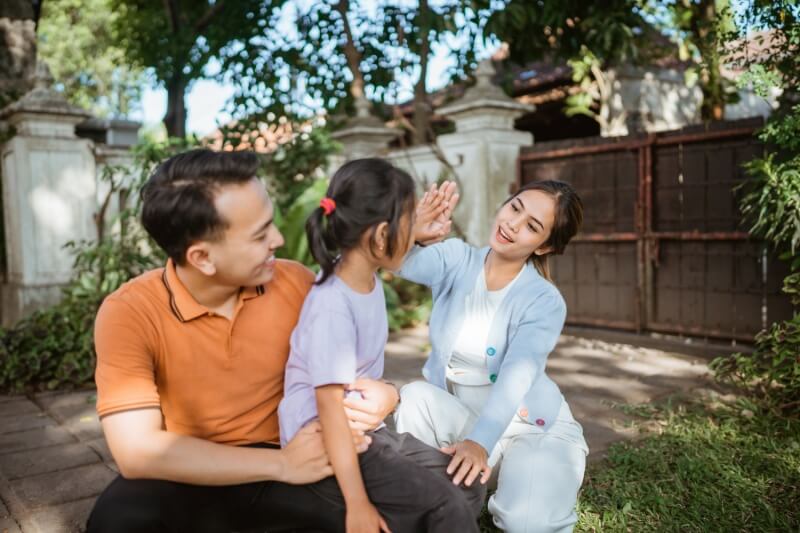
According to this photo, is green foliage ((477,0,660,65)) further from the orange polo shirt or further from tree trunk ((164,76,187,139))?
tree trunk ((164,76,187,139))

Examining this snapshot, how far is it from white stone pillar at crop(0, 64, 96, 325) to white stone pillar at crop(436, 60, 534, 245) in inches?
135

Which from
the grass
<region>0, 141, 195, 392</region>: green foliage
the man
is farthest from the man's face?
<region>0, 141, 195, 392</region>: green foliage

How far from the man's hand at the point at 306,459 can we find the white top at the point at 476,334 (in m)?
0.83

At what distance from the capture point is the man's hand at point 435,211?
89.8 inches

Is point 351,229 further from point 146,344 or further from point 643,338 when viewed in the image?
point 643,338

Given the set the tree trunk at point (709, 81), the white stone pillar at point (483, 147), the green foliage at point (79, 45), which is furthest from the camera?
the green foliage at point (79, 45)

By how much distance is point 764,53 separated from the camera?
423 centimetres

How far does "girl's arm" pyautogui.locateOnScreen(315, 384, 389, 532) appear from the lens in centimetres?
170

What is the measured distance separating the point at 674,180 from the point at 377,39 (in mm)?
→ 4621

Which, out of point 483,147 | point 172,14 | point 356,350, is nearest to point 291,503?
point 356,350

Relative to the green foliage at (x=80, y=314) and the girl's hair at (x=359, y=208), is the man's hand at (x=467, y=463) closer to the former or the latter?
the girl's hair at (x=359, y=208)

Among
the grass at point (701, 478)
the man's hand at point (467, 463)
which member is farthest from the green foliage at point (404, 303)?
the man's hand at point (467, 463)

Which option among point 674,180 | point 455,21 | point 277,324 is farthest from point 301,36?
point 277,324

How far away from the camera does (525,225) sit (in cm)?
242
